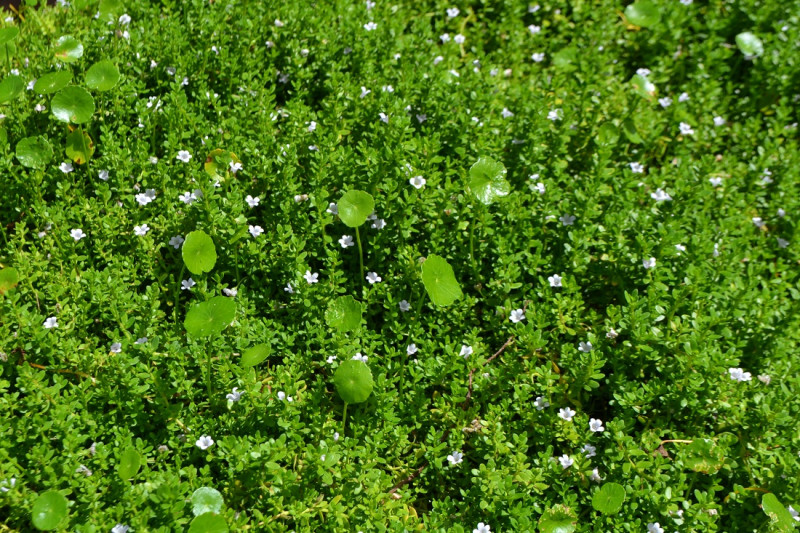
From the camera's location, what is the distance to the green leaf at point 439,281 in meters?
3.32

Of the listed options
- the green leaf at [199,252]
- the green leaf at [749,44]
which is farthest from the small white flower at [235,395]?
the green leaf at [749,44]

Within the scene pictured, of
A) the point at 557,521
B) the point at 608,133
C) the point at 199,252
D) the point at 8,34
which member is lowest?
the point at 557,521

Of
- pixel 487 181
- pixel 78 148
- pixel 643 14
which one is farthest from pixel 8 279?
pixel 643 14

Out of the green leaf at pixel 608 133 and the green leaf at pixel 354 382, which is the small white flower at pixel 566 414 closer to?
the green leaf at pixel 354 382

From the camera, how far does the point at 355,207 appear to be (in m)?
3.62

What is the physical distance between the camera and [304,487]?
3105 mm

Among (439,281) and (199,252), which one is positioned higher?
(199,252)

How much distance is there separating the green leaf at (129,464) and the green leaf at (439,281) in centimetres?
137

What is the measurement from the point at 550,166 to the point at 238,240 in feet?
6.13

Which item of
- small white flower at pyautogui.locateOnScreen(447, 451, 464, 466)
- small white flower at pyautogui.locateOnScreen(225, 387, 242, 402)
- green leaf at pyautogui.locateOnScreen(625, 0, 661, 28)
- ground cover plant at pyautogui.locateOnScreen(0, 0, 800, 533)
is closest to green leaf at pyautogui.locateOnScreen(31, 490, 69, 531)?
ground cover plant at pyautogui.locateOnScreen(0, 0, 800, 533)

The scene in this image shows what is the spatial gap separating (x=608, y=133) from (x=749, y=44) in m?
1.64

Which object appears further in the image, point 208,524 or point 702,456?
point 702,456

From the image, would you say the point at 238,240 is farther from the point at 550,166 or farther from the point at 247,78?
the point at 550,166

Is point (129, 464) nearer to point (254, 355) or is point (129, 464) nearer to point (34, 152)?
point (254, 355)
